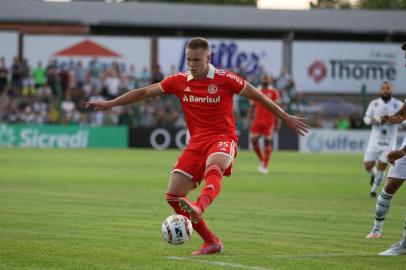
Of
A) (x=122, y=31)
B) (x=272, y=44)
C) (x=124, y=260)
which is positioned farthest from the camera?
(x=122, y=31)

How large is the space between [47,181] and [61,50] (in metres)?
24.8

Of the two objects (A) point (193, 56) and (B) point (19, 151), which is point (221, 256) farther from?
(B) point (19, 151)

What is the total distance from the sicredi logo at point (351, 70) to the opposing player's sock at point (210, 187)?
4149 centimetres

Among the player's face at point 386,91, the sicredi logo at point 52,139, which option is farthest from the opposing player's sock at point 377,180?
the sicredi logo at point 52,139

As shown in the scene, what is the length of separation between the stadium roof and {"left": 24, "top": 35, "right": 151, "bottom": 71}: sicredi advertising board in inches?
256

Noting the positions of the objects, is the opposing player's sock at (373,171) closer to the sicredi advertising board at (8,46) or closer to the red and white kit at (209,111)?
the red and white kit at (209,111)

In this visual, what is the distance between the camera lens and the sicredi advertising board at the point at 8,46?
4583 cm

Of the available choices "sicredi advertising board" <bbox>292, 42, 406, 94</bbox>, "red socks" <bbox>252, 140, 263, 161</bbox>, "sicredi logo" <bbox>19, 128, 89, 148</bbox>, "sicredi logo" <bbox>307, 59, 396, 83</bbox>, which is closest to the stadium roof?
"sicredi advertising board" <bbox>292, 42, 406, 94</bbox>

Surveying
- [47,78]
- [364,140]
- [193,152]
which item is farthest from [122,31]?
[193,152]

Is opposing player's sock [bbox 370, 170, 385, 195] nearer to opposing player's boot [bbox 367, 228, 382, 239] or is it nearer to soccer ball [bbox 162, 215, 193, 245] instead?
opposing player's boot [bbox 367, 228, 382, 239]

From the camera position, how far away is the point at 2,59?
4262 cm

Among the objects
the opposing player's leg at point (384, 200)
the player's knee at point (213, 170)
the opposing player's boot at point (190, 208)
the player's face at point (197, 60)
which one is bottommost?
the opposing player's leg at point (384, 200)

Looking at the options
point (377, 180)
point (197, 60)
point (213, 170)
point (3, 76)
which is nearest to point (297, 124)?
point (213, 170)

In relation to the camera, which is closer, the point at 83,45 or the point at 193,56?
the point at 193,56
